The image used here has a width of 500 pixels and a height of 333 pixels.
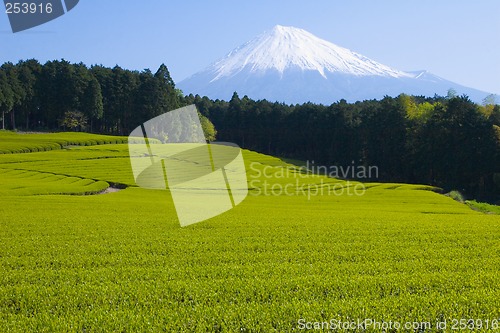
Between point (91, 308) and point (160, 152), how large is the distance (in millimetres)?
67064

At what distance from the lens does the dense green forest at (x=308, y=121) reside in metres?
71.6

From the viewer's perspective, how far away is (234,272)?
12.0 m

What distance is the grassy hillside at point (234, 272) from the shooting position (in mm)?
8695

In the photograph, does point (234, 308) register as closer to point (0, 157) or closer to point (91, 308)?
point (91, 308)

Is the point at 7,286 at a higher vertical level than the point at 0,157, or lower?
lower

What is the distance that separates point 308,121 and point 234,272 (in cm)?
11525

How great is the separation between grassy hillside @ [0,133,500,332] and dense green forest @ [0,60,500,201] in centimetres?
5522

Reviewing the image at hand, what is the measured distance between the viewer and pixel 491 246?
628 inches

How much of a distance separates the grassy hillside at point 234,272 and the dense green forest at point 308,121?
55.2m

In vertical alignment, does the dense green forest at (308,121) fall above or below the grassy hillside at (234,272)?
above

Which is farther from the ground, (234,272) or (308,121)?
(308,121)

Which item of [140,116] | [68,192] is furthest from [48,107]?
[68,192]

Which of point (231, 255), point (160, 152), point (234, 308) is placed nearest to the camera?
point (234, 308)

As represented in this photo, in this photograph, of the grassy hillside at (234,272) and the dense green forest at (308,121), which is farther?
the dense green forest at (308,121)
